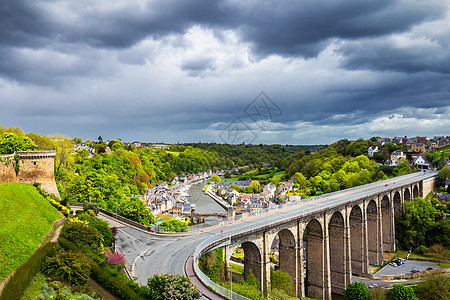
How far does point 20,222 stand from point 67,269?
730 cm

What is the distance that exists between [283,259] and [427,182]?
48592mm

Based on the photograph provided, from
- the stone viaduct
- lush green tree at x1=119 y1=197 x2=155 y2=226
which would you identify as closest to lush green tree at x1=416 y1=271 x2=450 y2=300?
the stone viaduct

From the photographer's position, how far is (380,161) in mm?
101062

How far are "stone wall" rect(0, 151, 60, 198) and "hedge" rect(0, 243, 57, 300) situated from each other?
18.9 m

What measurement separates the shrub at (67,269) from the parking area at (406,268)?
40.6 metres

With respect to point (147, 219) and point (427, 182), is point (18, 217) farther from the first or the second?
point (427, 182)

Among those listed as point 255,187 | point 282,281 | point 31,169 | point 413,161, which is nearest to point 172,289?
point 282,281

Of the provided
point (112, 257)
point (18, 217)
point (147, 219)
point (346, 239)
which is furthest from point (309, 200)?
point (18, 217)

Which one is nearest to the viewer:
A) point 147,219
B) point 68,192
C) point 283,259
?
point 283,259

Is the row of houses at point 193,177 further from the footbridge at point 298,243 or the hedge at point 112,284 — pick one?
the hedge at point 112,284

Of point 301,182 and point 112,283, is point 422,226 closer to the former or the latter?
point 301,182

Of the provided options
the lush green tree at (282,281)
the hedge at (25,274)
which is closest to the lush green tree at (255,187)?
the lush green tree at (282,281)

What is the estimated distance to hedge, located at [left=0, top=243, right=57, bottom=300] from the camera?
11.8 m

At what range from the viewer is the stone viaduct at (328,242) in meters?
26.7
